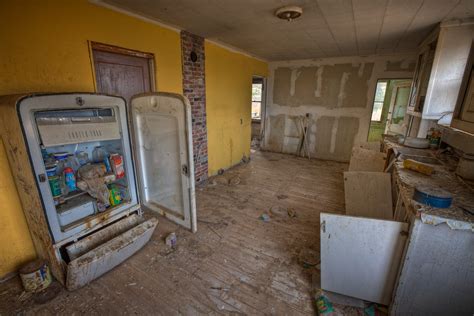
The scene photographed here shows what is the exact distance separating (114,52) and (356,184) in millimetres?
2964

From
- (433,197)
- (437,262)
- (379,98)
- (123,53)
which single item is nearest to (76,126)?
(123,53)

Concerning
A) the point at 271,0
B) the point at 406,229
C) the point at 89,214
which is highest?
the point at 271,0

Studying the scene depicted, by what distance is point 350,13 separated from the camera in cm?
224

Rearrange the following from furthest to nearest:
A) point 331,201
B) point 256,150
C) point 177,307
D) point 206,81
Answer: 1. point 256,150
2. point 206,81
3. point 331,201
4. point 177,307

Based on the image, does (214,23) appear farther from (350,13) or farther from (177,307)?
(177,307)

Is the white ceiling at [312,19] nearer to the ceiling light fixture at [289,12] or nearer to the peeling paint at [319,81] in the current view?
the ceiling light fixture at [289,12]

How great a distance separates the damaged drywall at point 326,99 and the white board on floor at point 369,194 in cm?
314

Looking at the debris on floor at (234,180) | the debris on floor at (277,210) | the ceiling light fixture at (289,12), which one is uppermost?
the ceiling light fixture at (289,12)

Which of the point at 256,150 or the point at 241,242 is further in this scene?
the point at 256,150

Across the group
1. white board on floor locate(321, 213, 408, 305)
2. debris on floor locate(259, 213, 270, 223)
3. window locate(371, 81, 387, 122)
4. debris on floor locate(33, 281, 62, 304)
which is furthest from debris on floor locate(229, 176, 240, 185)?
window locate(371, 81, 387, 122)

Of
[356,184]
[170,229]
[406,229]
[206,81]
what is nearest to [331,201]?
[356,184]

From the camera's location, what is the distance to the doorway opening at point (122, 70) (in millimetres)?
2162

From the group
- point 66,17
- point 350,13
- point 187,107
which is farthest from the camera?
point 350,13

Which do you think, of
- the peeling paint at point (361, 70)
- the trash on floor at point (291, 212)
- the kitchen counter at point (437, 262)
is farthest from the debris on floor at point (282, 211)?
the peeling paint at point (361, 70)
